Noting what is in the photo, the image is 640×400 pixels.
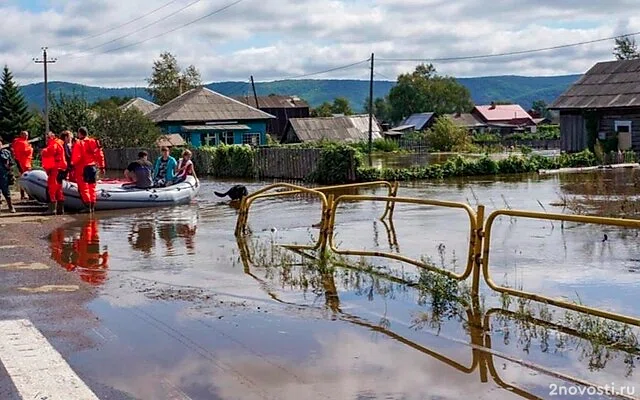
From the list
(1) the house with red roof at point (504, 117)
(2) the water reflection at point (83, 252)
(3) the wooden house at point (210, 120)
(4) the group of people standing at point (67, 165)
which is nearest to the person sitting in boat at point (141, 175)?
(4) the group of people standing at point (67, 165)

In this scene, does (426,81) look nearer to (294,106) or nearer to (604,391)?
(294,106)

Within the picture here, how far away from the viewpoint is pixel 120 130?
51.7 m

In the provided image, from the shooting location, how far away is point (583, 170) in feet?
126

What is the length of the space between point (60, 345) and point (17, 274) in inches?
161

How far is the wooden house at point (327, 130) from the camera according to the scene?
3130 inches

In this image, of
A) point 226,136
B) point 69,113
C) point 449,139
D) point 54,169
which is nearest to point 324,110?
point 449,139

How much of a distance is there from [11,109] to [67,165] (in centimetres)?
5422

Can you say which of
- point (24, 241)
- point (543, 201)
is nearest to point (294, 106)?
point (543, 201)

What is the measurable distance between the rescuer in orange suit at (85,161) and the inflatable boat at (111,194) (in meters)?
0.65

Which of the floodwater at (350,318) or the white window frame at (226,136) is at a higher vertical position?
the white window frame at (226,136)

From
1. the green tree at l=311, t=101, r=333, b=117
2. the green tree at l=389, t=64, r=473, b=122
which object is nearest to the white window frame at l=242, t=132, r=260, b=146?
the green tree at l=311, t=101, r=333, b=117

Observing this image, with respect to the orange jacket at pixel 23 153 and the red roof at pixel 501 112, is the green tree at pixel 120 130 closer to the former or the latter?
the orange jacket at pixel 23 153

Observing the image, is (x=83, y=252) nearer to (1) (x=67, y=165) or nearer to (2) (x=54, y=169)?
(2) (x=54, y=169)

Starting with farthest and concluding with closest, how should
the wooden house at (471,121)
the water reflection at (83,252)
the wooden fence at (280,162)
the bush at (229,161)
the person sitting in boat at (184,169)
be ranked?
the wooden house at (471,121) < the bush at (229,161) < the wooden fence at (280,162) < the person sitting in boat at (184,169) < the water reflection at (83,252)
